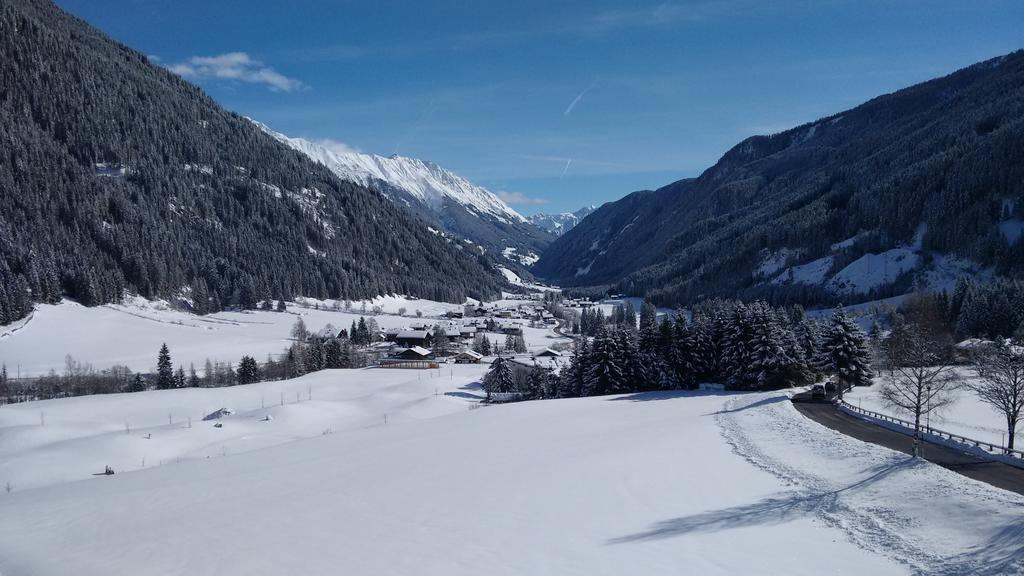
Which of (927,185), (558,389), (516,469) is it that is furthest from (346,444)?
(927,185)

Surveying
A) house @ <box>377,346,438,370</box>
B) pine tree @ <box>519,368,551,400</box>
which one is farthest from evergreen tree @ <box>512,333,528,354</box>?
pine tree @ <box>519,368,551,400</box>

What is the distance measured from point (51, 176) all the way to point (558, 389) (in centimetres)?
13559

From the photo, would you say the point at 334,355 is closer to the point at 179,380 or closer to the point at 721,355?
the point at 179,380

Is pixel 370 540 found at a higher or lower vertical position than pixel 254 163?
lower

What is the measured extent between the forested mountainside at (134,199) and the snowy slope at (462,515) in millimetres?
87412

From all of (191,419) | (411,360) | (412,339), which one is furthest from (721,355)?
(412,339)

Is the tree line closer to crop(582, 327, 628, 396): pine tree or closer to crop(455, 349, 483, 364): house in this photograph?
crop(582, 327, 628, 396): pine tree

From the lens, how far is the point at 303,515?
17.1 meters

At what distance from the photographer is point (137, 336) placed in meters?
Result: 86.3

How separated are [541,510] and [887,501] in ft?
33.7

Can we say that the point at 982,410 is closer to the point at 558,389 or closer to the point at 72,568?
the point at 558,389

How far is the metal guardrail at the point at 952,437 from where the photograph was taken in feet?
70.5

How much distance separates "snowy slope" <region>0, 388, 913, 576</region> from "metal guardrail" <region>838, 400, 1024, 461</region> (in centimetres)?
581

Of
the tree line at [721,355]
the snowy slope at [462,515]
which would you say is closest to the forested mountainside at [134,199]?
the snowy slope at [462,515]
